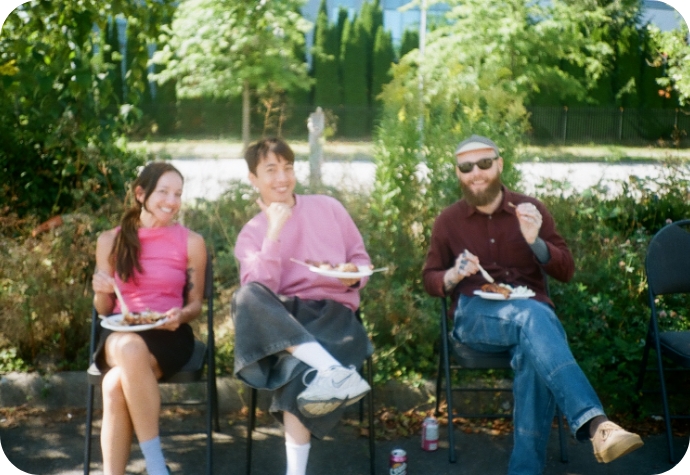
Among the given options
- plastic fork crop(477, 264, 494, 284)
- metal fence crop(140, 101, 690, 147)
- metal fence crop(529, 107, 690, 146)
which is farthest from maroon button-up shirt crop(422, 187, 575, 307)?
metal fence crop(529, 107, 690, 146)

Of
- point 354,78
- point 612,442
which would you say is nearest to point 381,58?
point 354,78

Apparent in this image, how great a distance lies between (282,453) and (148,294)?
1.11 metres

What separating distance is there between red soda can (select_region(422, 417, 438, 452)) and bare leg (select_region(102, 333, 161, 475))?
143cm

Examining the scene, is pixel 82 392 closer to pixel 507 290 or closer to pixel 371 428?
pixel 371 428

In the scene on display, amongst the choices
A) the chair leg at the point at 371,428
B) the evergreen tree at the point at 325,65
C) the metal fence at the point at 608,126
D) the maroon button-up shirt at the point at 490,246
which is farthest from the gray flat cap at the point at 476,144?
the evergreen tree at the point at 325,65

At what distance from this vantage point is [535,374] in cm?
344

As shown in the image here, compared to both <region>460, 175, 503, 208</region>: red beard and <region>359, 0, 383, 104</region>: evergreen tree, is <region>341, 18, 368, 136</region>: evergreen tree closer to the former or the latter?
<region>359, 0, 383, 104</region>: evergreen tree

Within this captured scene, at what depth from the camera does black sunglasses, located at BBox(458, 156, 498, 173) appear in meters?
3.98

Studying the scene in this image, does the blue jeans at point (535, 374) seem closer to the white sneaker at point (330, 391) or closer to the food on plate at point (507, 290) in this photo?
the food on plate at point (507, 290)

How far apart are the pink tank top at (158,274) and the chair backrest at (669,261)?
2579mm

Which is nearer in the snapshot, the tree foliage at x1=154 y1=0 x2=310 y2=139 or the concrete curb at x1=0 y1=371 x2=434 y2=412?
the concrete curb at x1=0 y1=371 x2=434 y2=412

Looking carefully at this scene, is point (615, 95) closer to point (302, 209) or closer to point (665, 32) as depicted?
point (665, 32)

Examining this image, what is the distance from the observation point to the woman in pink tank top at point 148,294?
3.31 metres

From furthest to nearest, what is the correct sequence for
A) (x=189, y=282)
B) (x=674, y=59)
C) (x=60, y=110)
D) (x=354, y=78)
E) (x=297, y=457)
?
(x=354, y=78) → (x=674, y=59) → (x=60, y=110) → (x=189, y=282) → (x=297, y=457)
